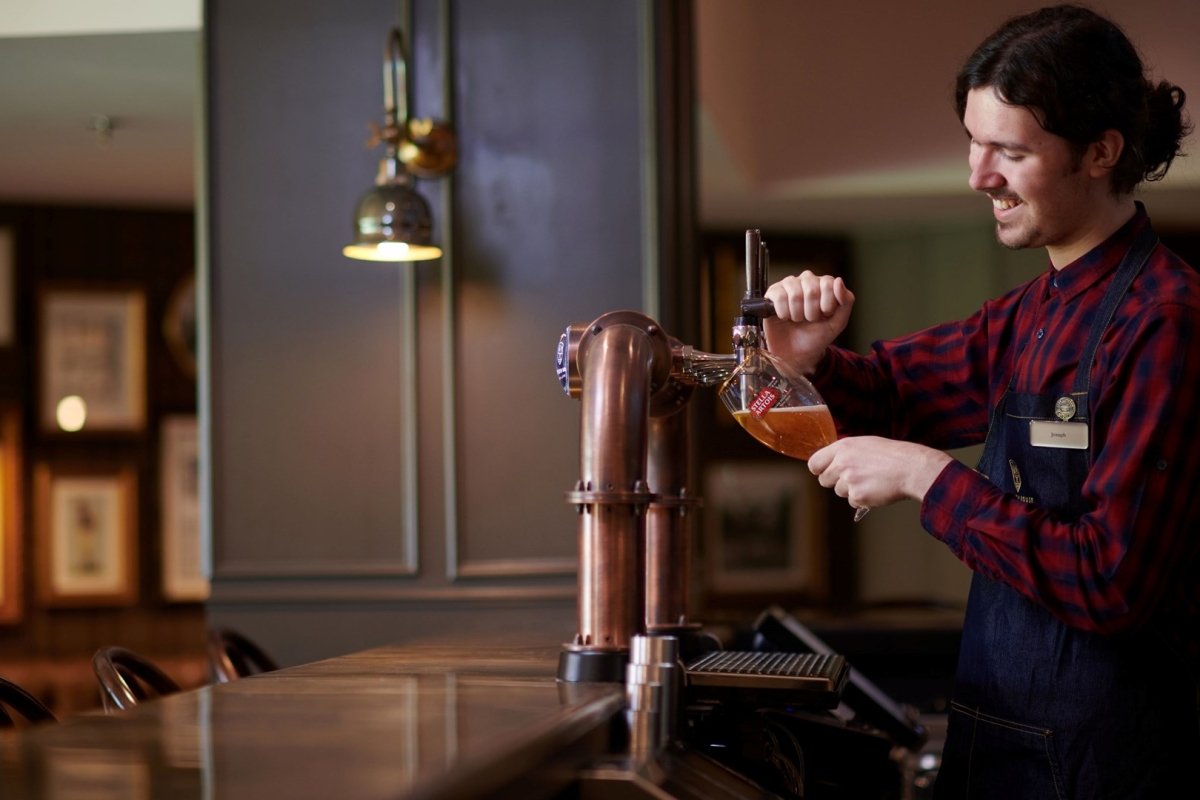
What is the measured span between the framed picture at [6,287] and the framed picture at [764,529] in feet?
12.5

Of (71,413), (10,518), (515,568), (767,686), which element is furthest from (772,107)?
(767,686)

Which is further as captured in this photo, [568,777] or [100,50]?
[100,50]

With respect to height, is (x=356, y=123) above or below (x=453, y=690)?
above

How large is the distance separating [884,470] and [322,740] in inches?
24.2

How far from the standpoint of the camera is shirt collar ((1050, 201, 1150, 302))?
135 centimetres

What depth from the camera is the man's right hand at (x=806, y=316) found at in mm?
1421

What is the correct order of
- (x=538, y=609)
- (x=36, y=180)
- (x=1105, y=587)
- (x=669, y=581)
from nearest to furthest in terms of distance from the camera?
1. (x=1105, y=587)
2. (x=669, y=581)
3. (x=538, y=609)
4. (x=36, y=180)

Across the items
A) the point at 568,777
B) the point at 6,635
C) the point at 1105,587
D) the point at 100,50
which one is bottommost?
the point at 6,635

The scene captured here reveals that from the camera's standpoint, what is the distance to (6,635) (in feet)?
21.4

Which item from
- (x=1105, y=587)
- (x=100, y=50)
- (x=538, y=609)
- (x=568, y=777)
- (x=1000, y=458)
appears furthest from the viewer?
(x=100, y=50)

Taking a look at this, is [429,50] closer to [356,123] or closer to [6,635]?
[356,123]

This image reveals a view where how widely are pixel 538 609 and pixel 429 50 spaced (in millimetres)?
1676

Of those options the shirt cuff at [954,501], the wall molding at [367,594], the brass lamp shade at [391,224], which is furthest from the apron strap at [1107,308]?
the wall molding at [367,594]

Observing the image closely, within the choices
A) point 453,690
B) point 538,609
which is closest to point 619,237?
point 538,609
